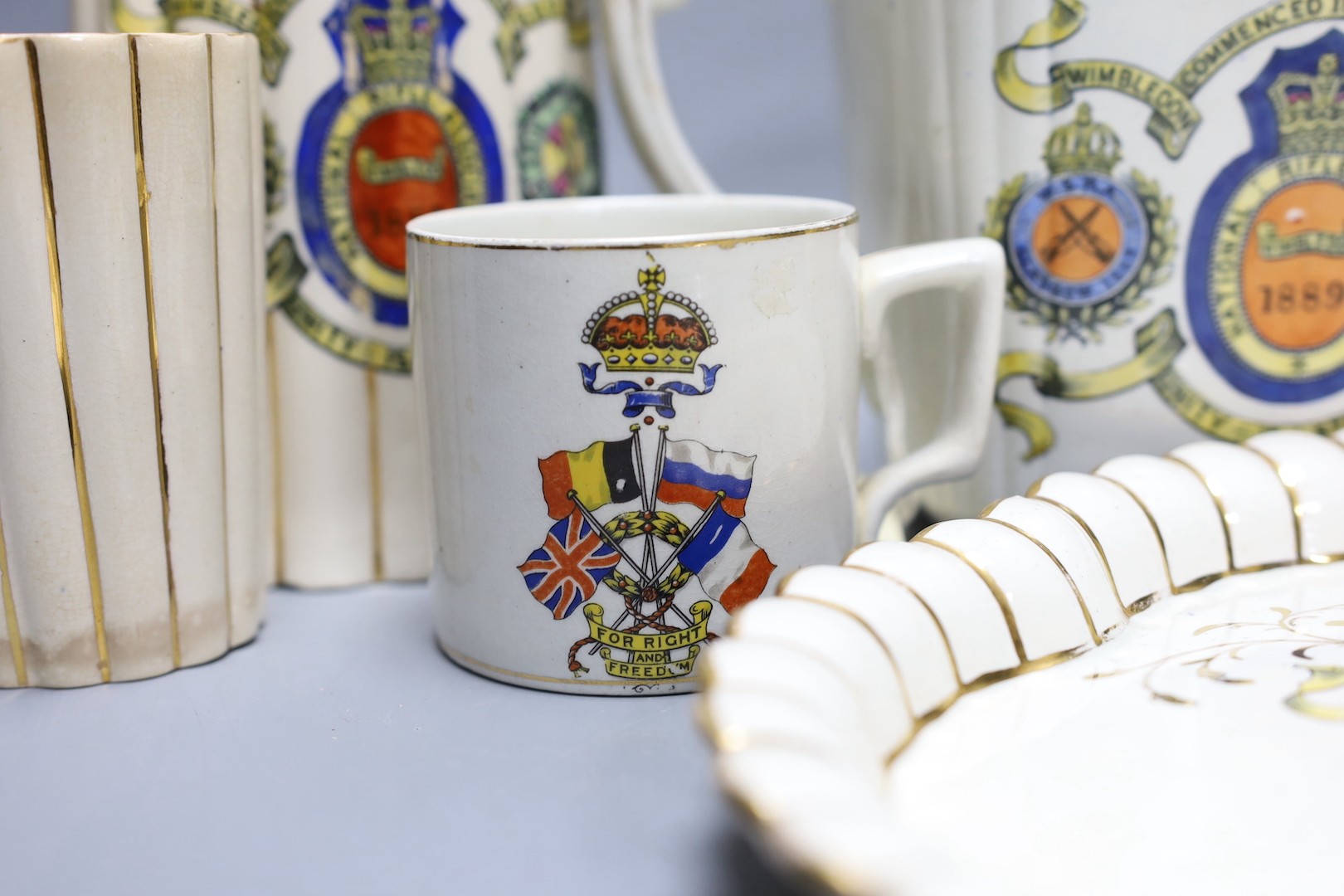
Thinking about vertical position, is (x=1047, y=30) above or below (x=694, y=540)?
above

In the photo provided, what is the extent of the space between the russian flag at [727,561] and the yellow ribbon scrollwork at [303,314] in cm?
14

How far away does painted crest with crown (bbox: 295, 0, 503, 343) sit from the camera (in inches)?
18.5

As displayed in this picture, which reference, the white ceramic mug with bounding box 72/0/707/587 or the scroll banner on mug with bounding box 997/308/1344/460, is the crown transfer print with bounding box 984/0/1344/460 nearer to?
the scroll banner on mug with bounding box 997/308/1344/460

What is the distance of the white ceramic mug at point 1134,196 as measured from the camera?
1.50 feet

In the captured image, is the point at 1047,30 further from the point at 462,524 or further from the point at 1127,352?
the point at 462,524

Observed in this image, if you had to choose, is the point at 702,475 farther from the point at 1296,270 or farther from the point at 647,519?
the point at 1296,270

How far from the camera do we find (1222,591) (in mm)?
407

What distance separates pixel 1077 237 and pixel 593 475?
0.20m

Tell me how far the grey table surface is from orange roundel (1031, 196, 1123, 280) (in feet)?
0.67

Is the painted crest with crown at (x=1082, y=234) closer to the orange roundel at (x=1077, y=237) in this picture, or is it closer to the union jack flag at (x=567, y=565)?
the orange roundel at (x=1077, y=237)

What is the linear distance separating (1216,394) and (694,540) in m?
0.21

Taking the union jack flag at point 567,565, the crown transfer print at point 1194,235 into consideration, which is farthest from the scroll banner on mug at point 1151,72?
the union jack flag at point 567,565

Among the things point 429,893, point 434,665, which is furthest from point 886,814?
point 434,665

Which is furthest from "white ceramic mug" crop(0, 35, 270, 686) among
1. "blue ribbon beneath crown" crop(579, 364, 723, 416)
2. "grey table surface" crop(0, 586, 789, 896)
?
"blue ribbon beneath crown" crop(579, 364, 723, 416)
